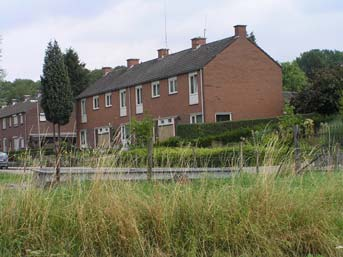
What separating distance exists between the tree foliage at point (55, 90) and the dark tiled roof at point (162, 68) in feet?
10.2

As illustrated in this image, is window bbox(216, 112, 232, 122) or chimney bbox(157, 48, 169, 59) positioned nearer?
window bbox(216, 112, 232, 122)

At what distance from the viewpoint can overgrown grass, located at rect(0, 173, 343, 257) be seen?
23.2 feet

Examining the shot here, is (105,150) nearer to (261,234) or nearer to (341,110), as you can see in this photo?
(261,234)

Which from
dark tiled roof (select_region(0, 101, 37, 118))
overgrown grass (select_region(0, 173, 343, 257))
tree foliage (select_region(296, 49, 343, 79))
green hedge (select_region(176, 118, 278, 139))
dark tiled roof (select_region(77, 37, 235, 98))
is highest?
tree foliage (select_region(296, 49, 343, 79))

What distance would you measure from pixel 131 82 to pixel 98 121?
740 cm

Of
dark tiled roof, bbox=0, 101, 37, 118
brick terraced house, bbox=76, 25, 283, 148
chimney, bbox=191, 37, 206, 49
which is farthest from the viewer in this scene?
dark tiled roof, bbox=0, 101, 37, 118

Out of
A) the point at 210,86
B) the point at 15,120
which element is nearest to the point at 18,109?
the point at 15,120

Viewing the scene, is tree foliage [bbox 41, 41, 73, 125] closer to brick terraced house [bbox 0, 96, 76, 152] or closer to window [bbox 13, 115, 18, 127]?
brick terraced house [bbox 0, 96, 76, 152]

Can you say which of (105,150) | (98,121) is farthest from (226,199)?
(98,121)

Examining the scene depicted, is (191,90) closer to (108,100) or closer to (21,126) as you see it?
(108,100)

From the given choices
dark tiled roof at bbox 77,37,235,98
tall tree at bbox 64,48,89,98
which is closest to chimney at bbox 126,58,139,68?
dark tiled roof at bbox 77,37,235,98

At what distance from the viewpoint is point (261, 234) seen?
736 centimetres

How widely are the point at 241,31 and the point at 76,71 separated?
43.5m

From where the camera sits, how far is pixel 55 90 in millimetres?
66000
